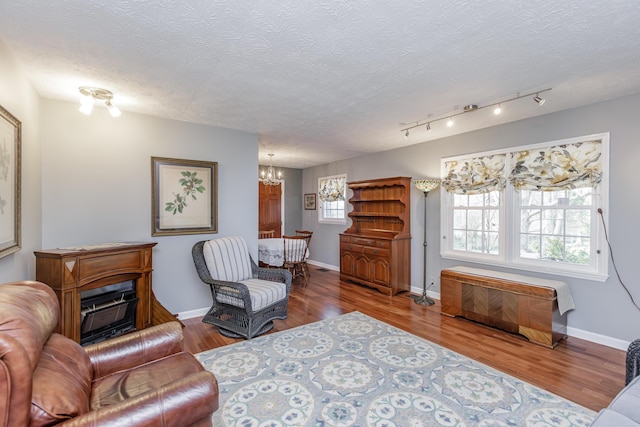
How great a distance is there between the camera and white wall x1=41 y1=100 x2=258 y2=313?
297 cm

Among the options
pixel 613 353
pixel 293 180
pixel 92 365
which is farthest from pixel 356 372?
pixel 293 180

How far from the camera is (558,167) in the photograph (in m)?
3.29

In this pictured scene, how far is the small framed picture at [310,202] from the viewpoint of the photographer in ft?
23.8

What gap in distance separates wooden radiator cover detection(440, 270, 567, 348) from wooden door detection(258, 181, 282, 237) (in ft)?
14.5

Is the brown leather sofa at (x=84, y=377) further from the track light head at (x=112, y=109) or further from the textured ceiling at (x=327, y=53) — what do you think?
the track light head at (x=112, y=109)

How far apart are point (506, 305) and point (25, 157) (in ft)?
15.5

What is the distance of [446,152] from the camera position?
14.4 ft

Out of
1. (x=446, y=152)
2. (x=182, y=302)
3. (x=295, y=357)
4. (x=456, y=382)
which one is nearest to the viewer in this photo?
(x=456, y=382)

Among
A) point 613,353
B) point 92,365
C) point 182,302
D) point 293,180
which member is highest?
point 293,180

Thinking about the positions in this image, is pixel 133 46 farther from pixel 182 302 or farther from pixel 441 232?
pixel 441 232

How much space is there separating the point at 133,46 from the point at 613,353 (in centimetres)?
480

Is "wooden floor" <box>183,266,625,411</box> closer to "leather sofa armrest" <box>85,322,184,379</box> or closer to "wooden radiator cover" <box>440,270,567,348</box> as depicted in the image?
"wooden radiator cover" <box>440,270,567,348</box>

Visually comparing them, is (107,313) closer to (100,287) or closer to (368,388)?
(100,287)

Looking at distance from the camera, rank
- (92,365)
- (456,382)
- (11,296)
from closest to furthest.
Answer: (11,296) < (92,365) < (456,382)
